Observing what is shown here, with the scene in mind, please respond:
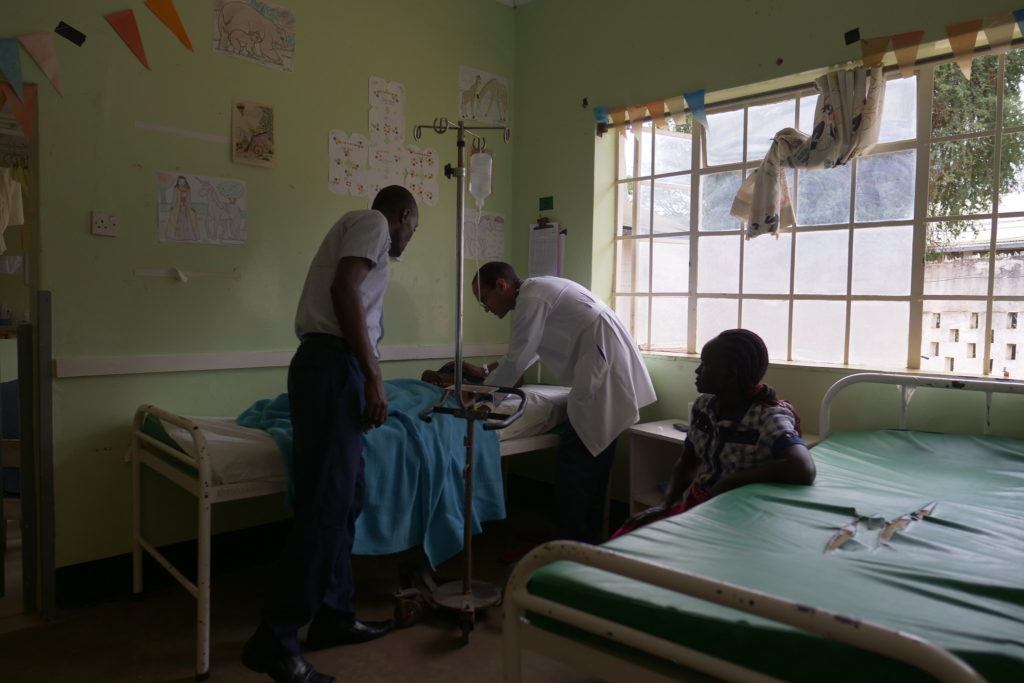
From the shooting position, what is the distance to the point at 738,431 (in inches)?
85.1

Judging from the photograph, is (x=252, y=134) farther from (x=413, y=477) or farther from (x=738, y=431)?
(x=738, y=431)

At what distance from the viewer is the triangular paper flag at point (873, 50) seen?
8.96ft

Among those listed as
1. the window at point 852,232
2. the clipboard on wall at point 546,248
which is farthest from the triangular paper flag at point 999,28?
the clipboard on wall at point 546,248

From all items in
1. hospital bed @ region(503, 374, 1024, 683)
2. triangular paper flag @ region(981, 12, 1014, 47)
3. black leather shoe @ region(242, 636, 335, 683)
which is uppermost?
triangular paper flag @ region(981, 12, 1014, 47)

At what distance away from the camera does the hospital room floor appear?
2213 mm

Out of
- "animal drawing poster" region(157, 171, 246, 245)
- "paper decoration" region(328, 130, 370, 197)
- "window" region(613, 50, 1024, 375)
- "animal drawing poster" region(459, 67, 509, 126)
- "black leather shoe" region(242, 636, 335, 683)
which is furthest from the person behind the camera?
"animal drawing poster" region(459, 67, 509, 126)

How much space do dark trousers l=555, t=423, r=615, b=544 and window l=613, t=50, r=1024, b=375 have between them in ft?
2.98

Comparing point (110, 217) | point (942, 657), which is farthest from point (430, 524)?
point (942, 657)

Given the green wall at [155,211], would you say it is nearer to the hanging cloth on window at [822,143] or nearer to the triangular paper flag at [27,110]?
the triangular paper flag at [27,110]

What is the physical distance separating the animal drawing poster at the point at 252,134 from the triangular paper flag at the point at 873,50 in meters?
2.48

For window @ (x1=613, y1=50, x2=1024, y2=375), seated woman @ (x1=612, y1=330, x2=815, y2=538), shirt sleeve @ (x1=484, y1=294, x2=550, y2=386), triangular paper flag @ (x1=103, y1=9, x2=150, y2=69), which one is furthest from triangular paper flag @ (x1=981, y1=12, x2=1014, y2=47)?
triangular paper flag @ (x1=103, y1=9, x2=150, y2=69)

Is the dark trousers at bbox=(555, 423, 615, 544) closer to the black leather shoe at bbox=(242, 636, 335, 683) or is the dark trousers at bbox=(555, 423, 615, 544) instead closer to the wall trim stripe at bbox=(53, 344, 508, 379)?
the wall trim stripe at bbox=(53, 344, 508, 379)

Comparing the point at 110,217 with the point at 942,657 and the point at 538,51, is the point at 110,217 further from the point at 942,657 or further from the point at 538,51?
the point at 942,657

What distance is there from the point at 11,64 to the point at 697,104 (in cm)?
276
